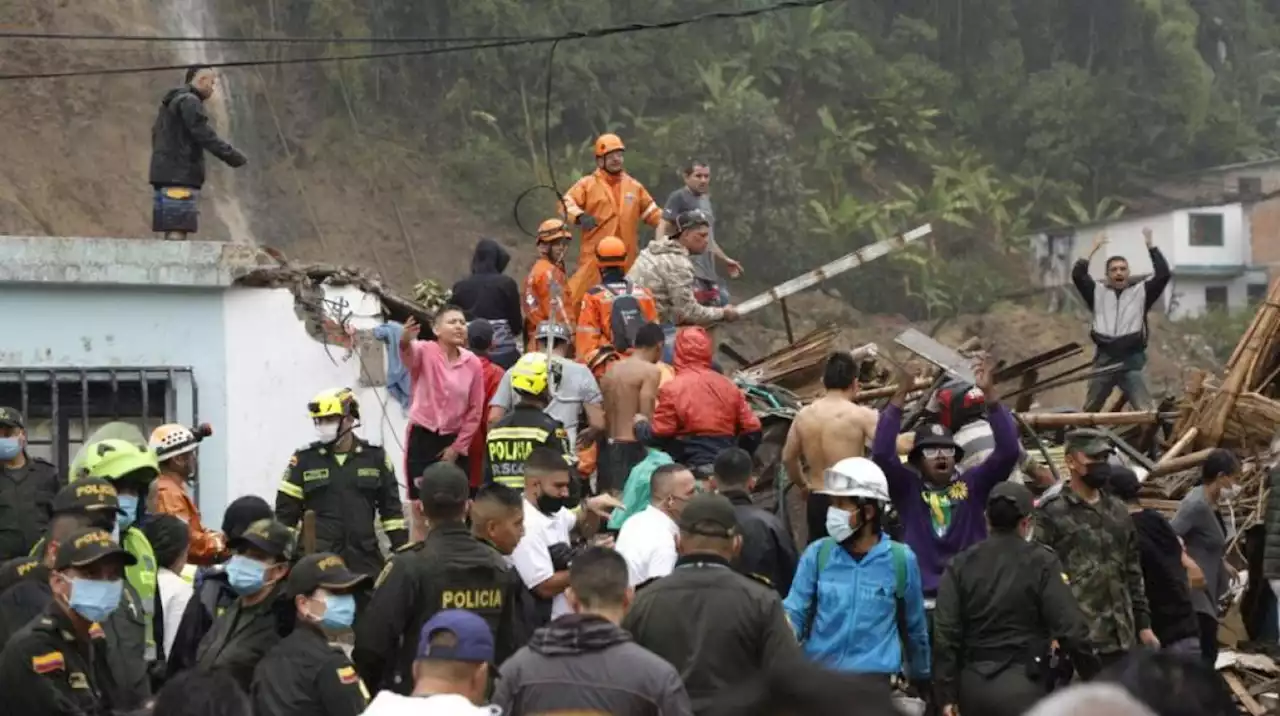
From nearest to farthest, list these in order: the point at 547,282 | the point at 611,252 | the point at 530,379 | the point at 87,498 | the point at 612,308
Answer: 1. the point at 87,498
2. the point at 530,379
3. the point at 612,308
4. the point at 611,252
5. the point at 547,282

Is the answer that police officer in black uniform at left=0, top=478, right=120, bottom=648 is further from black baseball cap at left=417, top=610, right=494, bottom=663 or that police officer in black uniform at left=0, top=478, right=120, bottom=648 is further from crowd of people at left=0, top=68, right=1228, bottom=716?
black baseball cap at left=417, top=610, right=494, bottom=663

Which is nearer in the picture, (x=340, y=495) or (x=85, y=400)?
(x=340, y=495)

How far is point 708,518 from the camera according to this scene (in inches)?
336

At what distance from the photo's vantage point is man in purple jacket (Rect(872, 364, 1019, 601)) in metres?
11.0

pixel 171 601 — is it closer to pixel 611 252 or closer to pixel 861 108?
pixel 611 252

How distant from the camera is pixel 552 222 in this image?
54.7 feet

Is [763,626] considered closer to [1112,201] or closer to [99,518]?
[99,518]

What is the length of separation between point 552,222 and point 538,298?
59 cm

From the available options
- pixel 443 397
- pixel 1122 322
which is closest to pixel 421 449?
pixel 443 397

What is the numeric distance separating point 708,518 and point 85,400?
9.30 metres

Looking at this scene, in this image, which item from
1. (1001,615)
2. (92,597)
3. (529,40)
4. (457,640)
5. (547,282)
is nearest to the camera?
(457,640)

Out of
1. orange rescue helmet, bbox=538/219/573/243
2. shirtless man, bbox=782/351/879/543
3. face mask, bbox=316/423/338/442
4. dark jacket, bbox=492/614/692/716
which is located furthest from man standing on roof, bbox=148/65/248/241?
dark jacket, bbox=492/614/692/716

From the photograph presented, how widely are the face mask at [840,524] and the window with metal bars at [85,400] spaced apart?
27.0 feet

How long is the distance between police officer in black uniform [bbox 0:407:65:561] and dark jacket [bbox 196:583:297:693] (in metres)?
3.27
